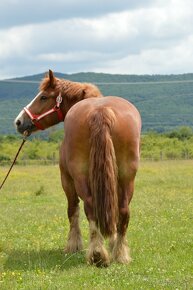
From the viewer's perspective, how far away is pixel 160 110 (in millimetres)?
163875

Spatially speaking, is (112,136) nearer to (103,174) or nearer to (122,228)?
(103,174)

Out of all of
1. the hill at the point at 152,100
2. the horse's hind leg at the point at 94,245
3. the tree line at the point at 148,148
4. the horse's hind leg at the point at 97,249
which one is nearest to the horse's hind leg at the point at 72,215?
the horse's hind leg at the point at 94,245

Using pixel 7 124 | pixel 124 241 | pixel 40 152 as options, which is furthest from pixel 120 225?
pixel 7 124

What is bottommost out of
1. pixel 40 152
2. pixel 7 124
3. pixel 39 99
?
pixel 7 124

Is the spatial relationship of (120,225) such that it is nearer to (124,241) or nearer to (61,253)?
(124,241)

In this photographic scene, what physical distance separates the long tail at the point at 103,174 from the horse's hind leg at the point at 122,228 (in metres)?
0.27

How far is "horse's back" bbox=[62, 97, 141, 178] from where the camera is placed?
8.71m

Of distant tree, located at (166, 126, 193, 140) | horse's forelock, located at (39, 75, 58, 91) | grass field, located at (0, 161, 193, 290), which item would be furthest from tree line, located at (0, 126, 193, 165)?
horse's forelock, located at (39, 75, 58, 91)

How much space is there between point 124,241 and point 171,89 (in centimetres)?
18161

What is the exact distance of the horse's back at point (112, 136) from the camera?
8.71 m

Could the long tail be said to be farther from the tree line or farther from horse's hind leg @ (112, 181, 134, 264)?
the tree line

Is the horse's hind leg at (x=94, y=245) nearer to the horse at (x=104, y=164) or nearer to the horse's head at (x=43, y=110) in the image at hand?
the horse at (x=104, y=164)

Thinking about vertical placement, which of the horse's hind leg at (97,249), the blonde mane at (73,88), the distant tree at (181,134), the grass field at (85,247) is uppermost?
the blonde mane at (73,88)

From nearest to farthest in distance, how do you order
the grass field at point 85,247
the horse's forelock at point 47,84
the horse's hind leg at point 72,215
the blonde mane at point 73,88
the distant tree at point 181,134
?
1. the grass field at point 85,247
2. the horse's hind leg at point 72,215
3. the blonde mane at point 73,88
4. the horse's forelock at point 47,84
5. the distant tree at point 181,134
